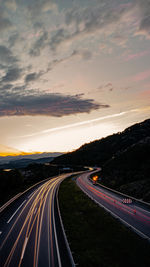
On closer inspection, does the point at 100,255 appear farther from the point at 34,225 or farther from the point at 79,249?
the point at 34,225

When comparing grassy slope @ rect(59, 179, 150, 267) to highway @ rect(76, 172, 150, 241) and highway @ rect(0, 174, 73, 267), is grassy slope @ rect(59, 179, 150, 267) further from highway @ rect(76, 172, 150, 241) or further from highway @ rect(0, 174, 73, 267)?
highway @ rect(0, 174, 73, 267)

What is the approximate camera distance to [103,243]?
868 inches

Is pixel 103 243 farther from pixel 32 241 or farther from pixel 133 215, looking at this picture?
pixel 133 215

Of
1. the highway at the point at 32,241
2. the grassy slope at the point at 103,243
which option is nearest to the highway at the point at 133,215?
the grassy slope at the point at 103,243

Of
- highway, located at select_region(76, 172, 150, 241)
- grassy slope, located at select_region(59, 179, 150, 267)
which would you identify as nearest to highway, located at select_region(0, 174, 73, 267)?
grassy slope, located at select_region(59, 179, 150, 267)

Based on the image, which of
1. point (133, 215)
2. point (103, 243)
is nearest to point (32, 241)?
point (103, 243)

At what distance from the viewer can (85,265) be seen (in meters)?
17.0

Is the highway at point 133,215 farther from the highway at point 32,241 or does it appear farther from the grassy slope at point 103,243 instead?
the highway at point 32,241

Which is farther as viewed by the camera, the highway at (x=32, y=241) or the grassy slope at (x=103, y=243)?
the grassy slope at (x=103, y=243)

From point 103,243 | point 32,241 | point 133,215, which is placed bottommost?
point 103,243

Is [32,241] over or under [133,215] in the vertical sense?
over

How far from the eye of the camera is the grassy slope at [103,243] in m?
17.8

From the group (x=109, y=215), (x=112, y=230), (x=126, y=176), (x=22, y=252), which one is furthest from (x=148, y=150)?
(x=22, y=252)

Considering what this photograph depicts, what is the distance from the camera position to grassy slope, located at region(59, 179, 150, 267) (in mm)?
17766
